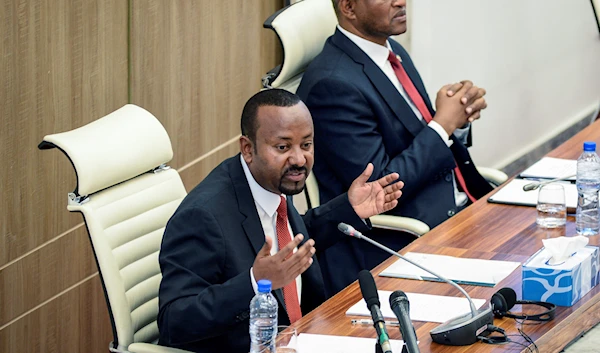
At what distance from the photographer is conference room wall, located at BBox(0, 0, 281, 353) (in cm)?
368

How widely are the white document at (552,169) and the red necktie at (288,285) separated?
1.35 m

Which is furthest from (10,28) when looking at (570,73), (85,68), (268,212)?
(570,73)

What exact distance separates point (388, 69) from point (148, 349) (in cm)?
178

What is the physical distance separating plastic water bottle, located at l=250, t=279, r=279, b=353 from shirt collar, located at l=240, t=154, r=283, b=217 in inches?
15.9

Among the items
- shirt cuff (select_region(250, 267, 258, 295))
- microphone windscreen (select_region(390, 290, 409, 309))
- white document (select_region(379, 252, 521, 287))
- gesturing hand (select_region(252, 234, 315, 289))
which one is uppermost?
microphone windscreen (select_region(390, 290, 409, 309))

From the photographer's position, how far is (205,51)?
4570 mm

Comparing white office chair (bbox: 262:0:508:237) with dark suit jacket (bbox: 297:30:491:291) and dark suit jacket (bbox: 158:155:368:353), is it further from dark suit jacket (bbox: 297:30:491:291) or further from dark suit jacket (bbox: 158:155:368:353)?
dark suit jacket (bbox: 158:155:368:353)

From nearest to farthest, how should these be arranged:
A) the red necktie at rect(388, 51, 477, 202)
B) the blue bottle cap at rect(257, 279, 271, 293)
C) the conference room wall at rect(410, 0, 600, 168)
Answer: the blue bottle cap at rect(257, 279, 271, 293) < the red necktie at rect(388, 51, 477, 202) < the conference room wall at rect(410, 0, 600, 168)

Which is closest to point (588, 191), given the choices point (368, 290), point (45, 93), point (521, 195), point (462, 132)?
point (521, 195)

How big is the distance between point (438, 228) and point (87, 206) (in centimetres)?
127

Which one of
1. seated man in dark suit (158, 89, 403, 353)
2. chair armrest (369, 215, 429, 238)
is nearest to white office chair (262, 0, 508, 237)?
chair armrest (369, 215, 429, 238)

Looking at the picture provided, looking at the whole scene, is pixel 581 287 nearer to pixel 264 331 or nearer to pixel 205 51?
pixel 264 331

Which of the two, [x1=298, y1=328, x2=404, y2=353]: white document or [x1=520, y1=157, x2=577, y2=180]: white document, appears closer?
[x1=298, y1=328, x2=404, y2=353]: white document

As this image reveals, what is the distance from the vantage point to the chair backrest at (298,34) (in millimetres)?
3924
